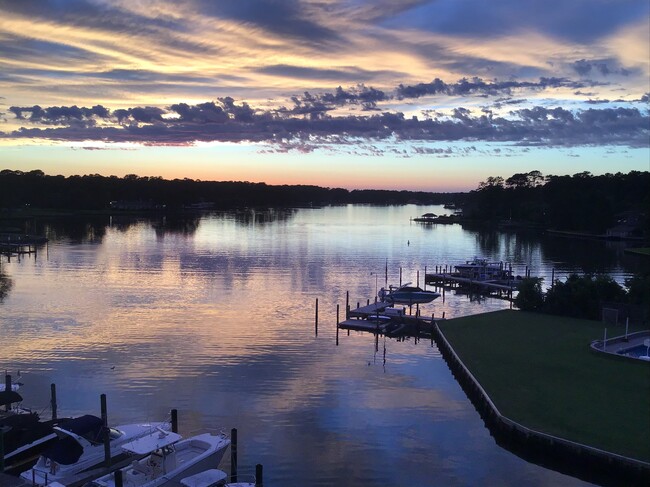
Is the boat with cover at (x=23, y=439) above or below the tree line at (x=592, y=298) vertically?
below

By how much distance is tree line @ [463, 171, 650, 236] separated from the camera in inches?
5089

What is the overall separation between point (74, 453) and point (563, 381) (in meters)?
18.9

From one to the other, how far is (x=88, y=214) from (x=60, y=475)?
179 m

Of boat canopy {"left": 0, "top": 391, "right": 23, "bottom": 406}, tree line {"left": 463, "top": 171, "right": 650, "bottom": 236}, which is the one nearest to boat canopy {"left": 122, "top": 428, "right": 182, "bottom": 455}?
boat canopy {"left": 0, "top": 391, "right": 23, "bottom": 406}

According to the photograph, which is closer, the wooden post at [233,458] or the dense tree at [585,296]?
the wooden post at [233,458]

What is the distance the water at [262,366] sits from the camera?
2098 cm

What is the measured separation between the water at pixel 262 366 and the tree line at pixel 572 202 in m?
58.7

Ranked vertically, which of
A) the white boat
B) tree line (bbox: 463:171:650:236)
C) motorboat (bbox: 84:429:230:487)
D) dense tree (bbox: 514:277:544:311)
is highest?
tree line (bbox: 463:171:650:236)

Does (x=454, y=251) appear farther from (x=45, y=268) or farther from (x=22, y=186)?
(x=22, y=186)

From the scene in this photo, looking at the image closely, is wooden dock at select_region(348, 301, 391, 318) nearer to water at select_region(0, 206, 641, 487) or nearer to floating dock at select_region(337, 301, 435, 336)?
floating dock at select_region(337, 301, 435, 336)

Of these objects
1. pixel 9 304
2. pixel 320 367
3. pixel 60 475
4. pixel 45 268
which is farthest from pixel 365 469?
pixel 45 268

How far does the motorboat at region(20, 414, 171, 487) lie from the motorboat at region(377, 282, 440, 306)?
35.6 meters

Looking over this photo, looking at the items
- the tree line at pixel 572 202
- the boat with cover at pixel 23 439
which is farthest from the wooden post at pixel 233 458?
the tree line at pixel 572 202

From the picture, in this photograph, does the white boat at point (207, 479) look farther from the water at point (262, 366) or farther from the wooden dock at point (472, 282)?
the wooden dock at point (472, 282)
